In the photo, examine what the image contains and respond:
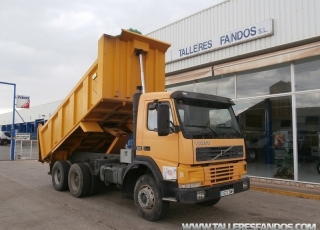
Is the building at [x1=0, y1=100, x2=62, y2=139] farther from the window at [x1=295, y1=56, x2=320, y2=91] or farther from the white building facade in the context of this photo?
the window at [x1=295, y1=56, x2=320, y2=91]

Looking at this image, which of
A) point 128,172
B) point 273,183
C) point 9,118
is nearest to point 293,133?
point 273,183

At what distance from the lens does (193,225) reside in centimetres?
530

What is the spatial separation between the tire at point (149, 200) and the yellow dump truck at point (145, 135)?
18mm

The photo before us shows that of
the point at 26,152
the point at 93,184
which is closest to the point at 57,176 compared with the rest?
the point at 93,184

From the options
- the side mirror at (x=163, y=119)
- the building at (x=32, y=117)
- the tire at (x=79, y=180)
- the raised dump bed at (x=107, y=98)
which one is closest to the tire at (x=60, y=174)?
the tire at (x=79, y=180)

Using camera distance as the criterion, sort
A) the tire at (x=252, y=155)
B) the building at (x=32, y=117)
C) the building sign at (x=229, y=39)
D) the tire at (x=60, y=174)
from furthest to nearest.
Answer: the building at (x=32, y=117), the tire at (x=252, y=155), the building sign at (x=229, y=39), the tire at (x=60, y=174)

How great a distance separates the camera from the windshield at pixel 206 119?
5.27m

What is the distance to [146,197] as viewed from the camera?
Answer: 557cm

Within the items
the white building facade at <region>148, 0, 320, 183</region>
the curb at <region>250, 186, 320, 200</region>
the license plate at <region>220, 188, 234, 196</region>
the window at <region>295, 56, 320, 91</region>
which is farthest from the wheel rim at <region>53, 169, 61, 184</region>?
the window at <region>295, 56, 320, 91</region>

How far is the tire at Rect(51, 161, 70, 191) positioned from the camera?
822 centimetres

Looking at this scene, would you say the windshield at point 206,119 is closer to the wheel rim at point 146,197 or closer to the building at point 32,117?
the wheel rim at point 146,197

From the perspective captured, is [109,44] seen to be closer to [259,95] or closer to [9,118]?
[259,95]

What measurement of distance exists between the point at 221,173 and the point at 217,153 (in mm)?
407

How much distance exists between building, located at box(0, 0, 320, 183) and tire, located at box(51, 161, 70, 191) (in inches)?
210
